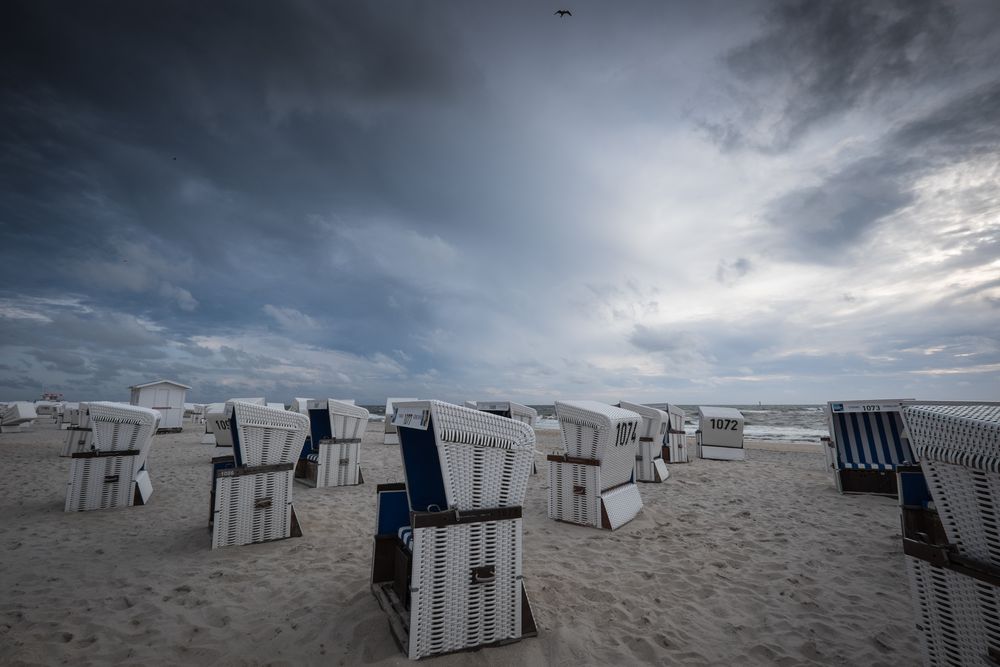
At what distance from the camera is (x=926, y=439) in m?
2.29

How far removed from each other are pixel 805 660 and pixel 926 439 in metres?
2.36

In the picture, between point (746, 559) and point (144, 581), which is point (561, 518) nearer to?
point (746, 559)

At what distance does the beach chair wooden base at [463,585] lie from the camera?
3162 millimetres

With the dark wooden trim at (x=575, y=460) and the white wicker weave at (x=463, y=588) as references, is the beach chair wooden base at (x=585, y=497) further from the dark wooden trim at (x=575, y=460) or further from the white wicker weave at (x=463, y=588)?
the white wicker weave at (x=463, y=588)

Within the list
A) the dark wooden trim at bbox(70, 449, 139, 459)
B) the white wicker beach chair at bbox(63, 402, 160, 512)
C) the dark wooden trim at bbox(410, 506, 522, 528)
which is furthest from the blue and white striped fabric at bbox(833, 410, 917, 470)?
the dark wooden trim at bbox(70, 449, 139, 459)

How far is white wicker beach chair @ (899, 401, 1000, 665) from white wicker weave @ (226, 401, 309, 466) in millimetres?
6261

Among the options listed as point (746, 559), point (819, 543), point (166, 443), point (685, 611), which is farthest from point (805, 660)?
point (166, 443)

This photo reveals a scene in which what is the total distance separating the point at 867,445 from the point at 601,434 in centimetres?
724

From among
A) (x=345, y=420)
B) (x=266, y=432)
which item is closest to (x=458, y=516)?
(x=266, y=432)

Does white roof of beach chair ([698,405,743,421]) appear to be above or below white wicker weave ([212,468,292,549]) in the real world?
above

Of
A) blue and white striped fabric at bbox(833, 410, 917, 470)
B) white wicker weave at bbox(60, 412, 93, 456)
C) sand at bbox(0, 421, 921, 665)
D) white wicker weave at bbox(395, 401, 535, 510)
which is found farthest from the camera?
white wicker weave at bbox(60, 412, 93, 456)

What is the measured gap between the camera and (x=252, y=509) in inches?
232

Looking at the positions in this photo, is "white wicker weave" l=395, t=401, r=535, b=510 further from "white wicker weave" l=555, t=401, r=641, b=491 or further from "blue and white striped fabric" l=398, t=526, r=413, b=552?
"white wicker weave" l=555, t=401, r=641, b=491

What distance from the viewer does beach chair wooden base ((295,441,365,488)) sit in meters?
10.1
